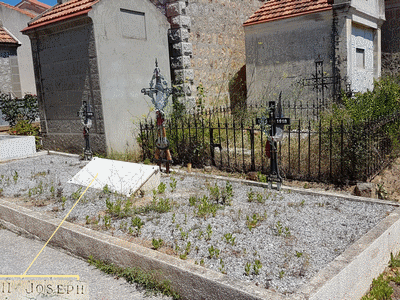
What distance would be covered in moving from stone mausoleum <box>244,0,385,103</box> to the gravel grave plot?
215 inches

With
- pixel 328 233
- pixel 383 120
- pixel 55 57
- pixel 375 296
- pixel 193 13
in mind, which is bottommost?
pixel 375 296

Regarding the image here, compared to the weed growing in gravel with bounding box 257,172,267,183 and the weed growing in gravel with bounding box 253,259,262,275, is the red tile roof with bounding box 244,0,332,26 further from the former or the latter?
the weed growing in gravel with bounding box 253,259,262,275

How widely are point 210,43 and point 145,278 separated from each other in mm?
8549

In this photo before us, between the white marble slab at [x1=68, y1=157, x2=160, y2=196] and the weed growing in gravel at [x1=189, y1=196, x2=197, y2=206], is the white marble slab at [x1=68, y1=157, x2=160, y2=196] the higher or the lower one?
the higher one

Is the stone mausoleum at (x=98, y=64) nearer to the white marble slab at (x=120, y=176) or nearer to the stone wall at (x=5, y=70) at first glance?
the white marble slab at (x=120, y=176)

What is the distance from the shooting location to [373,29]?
→ 11.7 m

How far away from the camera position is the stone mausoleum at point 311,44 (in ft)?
A: 31.8

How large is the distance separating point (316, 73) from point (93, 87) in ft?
18.5

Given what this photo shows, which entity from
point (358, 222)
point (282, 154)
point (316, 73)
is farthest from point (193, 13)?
point (358, 222)

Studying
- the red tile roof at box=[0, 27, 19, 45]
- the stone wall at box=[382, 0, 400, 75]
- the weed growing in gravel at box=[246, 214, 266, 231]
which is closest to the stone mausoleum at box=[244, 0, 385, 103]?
the stone wall at box=[382, 0, 400, 75]

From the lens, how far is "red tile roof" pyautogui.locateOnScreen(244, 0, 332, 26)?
985 centimetres

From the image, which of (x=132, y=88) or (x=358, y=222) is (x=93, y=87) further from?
(x=358, y=222)

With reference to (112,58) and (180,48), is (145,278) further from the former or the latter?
(180,48)

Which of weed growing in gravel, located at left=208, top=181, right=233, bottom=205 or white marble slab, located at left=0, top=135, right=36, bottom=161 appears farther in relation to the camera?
white marble slab, located at left=0, top=135, right=36, bottom=161
